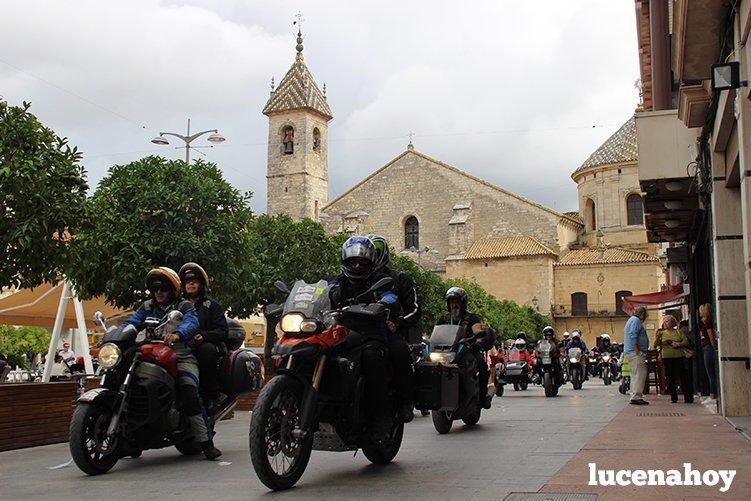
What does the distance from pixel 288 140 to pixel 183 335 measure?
229ft

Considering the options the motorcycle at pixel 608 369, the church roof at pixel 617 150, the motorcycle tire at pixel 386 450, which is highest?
the church roof at pixel 617 150

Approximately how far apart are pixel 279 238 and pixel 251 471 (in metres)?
26.3

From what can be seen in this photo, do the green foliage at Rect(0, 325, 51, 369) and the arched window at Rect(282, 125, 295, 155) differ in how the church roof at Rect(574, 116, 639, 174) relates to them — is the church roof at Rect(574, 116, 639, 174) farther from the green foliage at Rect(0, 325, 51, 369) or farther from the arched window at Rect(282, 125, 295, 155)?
the green foliage at Rect(0, 325, 51, 369)

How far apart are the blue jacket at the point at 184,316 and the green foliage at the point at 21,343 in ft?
113

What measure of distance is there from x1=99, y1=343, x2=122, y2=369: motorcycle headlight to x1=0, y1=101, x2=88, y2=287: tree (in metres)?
3.36

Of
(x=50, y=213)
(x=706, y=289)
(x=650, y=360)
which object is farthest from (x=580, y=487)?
(x=650, y=360)

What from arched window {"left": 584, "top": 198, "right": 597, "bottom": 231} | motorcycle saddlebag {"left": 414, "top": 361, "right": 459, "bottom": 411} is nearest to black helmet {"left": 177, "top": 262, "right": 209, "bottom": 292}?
motorcycle saddlebag {"left": 414, "top": 361, "right": 459, "bottom": 411}

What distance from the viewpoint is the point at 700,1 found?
9734 millimetres

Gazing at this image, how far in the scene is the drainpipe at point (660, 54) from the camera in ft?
65.4

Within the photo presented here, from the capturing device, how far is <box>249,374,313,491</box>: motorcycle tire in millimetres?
6016

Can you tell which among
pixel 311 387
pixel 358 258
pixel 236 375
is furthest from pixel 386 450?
pixel 236 375

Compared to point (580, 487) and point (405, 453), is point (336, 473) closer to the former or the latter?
point (405, 453)

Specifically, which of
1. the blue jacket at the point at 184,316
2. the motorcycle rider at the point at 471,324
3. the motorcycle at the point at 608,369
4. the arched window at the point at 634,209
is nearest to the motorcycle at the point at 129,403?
the blue jacket at the point at 184,316

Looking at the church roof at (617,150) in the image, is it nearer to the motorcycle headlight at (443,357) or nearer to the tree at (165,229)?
the tree at (165,229)
